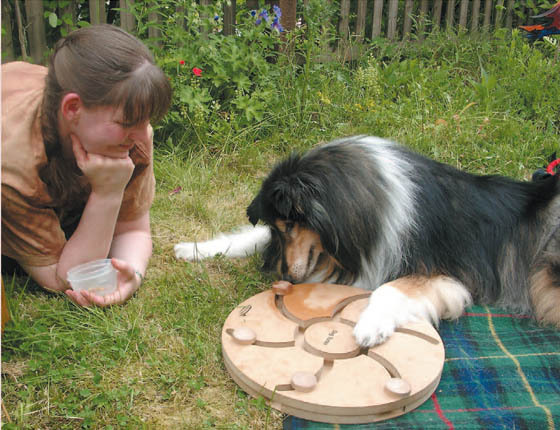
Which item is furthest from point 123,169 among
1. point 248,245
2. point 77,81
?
point 248,245

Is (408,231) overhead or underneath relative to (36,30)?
underneath

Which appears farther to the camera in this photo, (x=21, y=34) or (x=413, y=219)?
(x=21, y=34)

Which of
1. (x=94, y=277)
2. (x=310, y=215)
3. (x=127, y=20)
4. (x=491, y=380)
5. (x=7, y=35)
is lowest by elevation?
(x=491, y=380)

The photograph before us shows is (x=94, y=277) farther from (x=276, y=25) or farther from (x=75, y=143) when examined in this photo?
(x=276, y=25)

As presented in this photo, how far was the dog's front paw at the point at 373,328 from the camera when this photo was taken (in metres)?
2.39

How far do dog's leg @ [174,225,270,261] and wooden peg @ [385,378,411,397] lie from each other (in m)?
1.36

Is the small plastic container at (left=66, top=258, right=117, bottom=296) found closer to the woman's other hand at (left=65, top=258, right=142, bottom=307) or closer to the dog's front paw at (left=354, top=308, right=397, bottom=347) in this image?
the woman's other hand at (left=65, top=258, right=142, bottom=307)

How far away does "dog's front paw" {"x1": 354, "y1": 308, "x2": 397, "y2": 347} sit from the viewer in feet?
7.84

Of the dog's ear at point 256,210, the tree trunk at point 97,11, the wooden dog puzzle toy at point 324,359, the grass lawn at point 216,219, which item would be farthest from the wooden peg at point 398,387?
the tree trunk at point 97,11

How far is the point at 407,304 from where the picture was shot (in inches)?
104

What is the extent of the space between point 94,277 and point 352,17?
4.81 m

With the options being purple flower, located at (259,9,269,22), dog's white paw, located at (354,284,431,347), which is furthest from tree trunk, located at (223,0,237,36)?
dog's white paw, located at (354,284,431,347)

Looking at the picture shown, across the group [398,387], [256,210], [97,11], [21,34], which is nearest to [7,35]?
[21,34]

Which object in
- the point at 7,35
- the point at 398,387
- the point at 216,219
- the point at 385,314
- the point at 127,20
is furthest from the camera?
the point at 7,35
